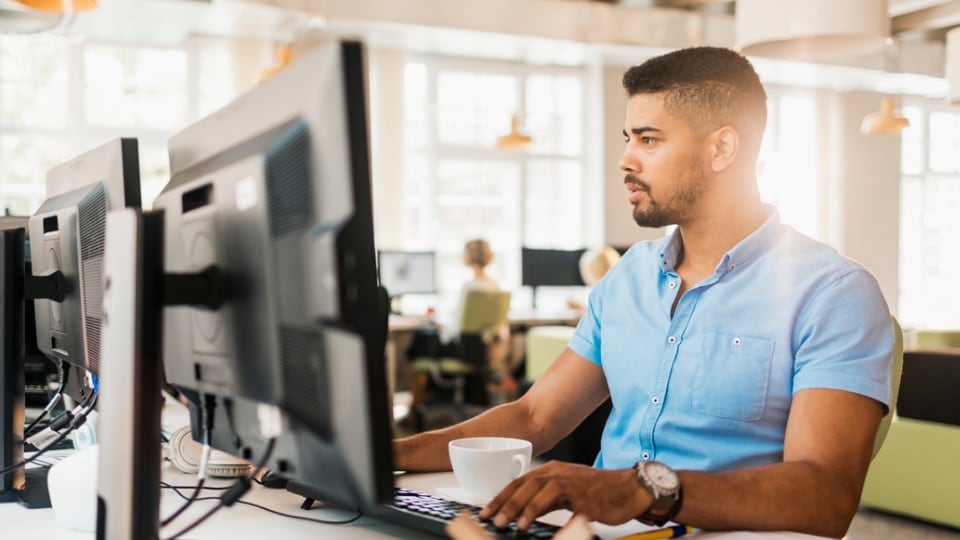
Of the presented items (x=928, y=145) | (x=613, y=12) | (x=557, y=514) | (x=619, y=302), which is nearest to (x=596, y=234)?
(x=613, y=12)

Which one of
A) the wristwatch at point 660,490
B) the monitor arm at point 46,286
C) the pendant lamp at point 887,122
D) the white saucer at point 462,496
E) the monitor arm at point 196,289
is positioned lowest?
the white saucer at point 462,496

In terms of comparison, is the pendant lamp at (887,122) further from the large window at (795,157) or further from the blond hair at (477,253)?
the blond hair at (477,253)

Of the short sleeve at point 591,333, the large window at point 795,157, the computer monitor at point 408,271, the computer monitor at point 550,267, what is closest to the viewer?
the short sleeve at point 591,333

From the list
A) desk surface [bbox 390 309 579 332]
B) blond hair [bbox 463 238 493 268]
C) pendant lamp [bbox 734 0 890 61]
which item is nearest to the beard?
pendant lamp [bbox 734 0 890 61]

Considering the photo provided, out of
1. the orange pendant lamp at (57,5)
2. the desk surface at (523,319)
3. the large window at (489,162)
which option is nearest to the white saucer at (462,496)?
the orange pendant lamp at (57,5)

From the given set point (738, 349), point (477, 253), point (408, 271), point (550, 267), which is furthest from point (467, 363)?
point (738, 349)

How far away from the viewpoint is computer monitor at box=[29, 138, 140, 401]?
4.10ft

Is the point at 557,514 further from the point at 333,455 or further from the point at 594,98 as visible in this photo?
the point at 594,98

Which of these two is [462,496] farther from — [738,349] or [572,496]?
[738,349]

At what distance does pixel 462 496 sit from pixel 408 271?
5.64 m

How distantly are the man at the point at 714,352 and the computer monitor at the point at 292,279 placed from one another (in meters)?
0.34

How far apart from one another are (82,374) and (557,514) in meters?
0.85

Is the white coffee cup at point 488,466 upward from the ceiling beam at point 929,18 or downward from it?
downward

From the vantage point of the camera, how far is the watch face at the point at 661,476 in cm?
106
